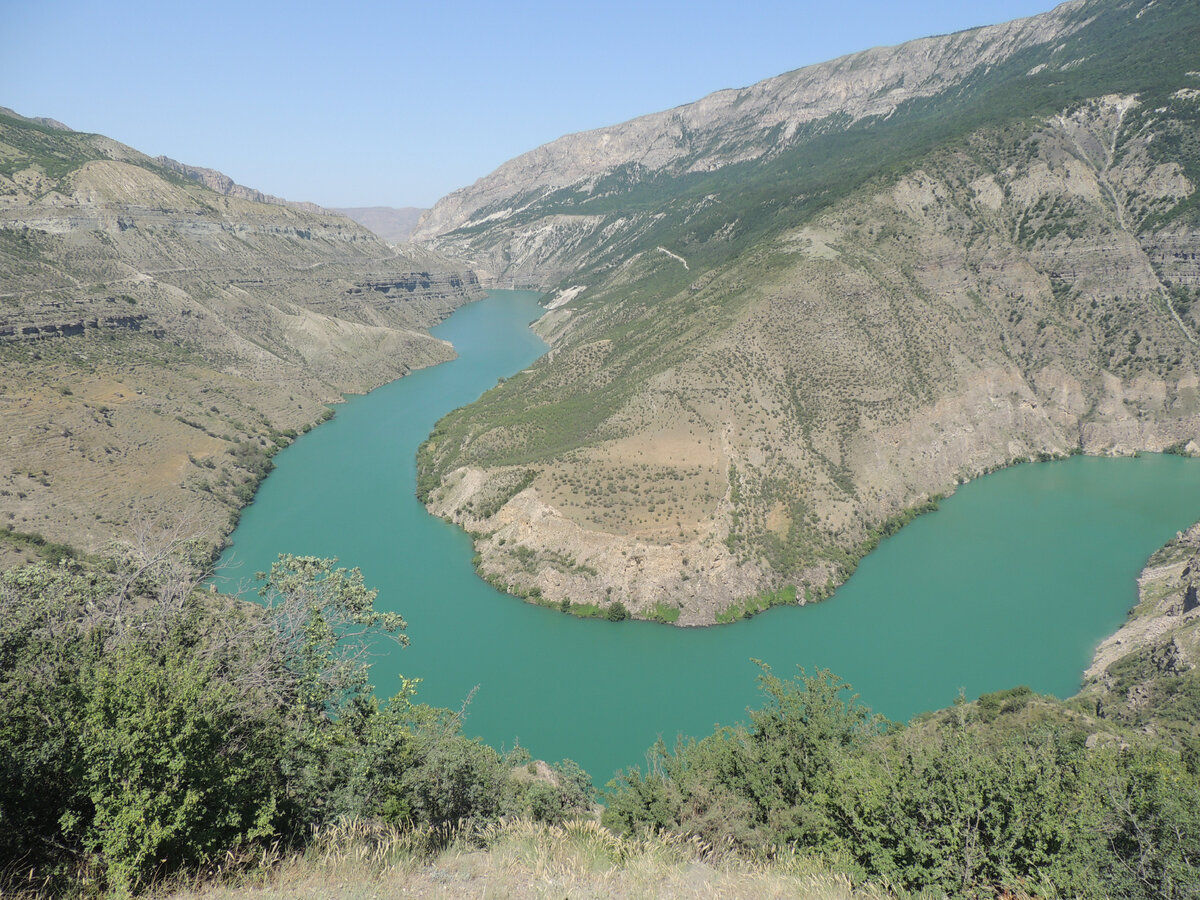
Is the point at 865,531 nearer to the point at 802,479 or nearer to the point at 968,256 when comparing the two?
the point at 802,479

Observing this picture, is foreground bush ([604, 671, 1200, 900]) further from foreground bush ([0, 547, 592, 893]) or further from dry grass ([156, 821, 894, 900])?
foreground bush ([0, 547, 592, 893])

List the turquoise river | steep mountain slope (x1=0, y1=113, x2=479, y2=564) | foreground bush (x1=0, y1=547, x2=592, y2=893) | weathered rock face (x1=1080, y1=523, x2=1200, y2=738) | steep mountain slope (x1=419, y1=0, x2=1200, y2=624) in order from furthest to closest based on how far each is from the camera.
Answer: steep mountain slope (x1=0, y1=113, x2=479, y2=564) < steep mountain slope (x1=419, y1=0, x2=1200, y2=624) < the turquoise river < weathered rock face (x1=1080, y1=523, x2=1200, y2=738) < foreground bush (x1=0, y1=547, x2=592, y2=893)

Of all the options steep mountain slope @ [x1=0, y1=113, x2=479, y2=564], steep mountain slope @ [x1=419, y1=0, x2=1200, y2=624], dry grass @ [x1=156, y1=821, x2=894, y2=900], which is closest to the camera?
dry grass @ [x1=156, y1=821, x2=894, y2=900]

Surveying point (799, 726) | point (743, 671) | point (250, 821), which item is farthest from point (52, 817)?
point (743, 671)

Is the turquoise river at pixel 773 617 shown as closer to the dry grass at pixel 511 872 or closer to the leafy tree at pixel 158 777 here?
the leafy tree at pixel 158 777

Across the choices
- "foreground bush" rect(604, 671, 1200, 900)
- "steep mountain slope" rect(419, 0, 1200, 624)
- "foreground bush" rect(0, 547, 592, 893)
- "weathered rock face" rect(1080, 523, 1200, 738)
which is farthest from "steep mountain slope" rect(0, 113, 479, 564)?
"weathered rock face" rect(1080, 523, 1200, 738)

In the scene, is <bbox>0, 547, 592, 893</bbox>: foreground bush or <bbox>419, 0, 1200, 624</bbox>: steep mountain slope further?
<bbox>419, 0, 1200, 624</bbox>: steep mountain slope

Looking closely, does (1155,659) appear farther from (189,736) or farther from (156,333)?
(156,333)

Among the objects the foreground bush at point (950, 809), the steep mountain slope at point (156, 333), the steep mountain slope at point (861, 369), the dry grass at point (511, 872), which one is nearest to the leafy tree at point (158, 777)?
the dry grass at point (511, 872)
